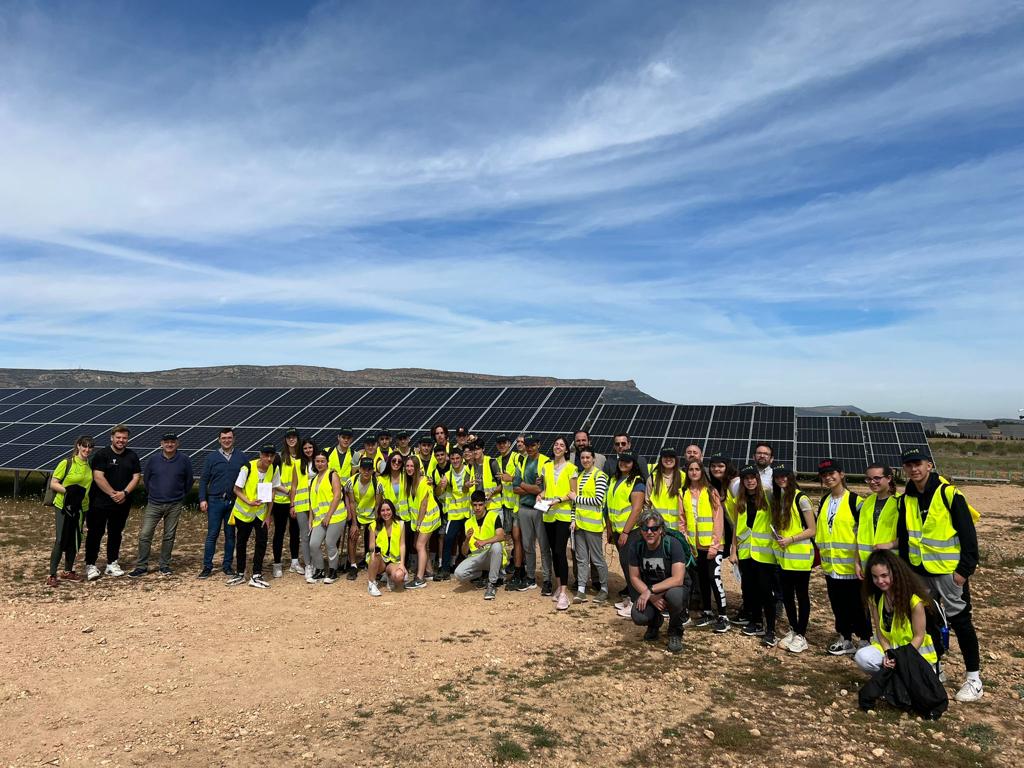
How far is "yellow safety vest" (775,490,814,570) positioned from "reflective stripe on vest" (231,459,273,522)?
20.4ft

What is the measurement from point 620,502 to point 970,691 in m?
3.45

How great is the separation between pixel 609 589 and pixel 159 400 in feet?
62.9

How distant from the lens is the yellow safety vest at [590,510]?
729 centimetres

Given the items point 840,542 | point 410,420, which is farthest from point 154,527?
point 410,420

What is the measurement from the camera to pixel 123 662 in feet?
18.1

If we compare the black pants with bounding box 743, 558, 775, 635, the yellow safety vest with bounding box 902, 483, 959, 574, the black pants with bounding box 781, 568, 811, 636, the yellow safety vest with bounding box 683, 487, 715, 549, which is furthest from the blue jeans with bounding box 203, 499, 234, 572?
the yellow safety vest with bounding box 902, 483, 959, 574

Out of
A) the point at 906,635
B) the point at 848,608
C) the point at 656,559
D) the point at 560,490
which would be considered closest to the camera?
the point at 906,635

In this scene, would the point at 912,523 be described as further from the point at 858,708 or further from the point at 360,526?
the point at 360,526

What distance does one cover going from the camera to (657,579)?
20.5 ft

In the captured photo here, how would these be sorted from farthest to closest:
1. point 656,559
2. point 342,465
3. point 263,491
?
1. point 342,465
2. point 263,491
3. point 656,559

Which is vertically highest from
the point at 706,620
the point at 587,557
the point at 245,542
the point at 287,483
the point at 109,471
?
the point at 109,471

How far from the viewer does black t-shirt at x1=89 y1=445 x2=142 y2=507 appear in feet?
26.6

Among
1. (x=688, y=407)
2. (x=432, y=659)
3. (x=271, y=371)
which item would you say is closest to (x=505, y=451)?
(x=432, y=659)

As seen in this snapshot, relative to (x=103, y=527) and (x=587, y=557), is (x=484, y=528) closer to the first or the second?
(x=587, y=557)
